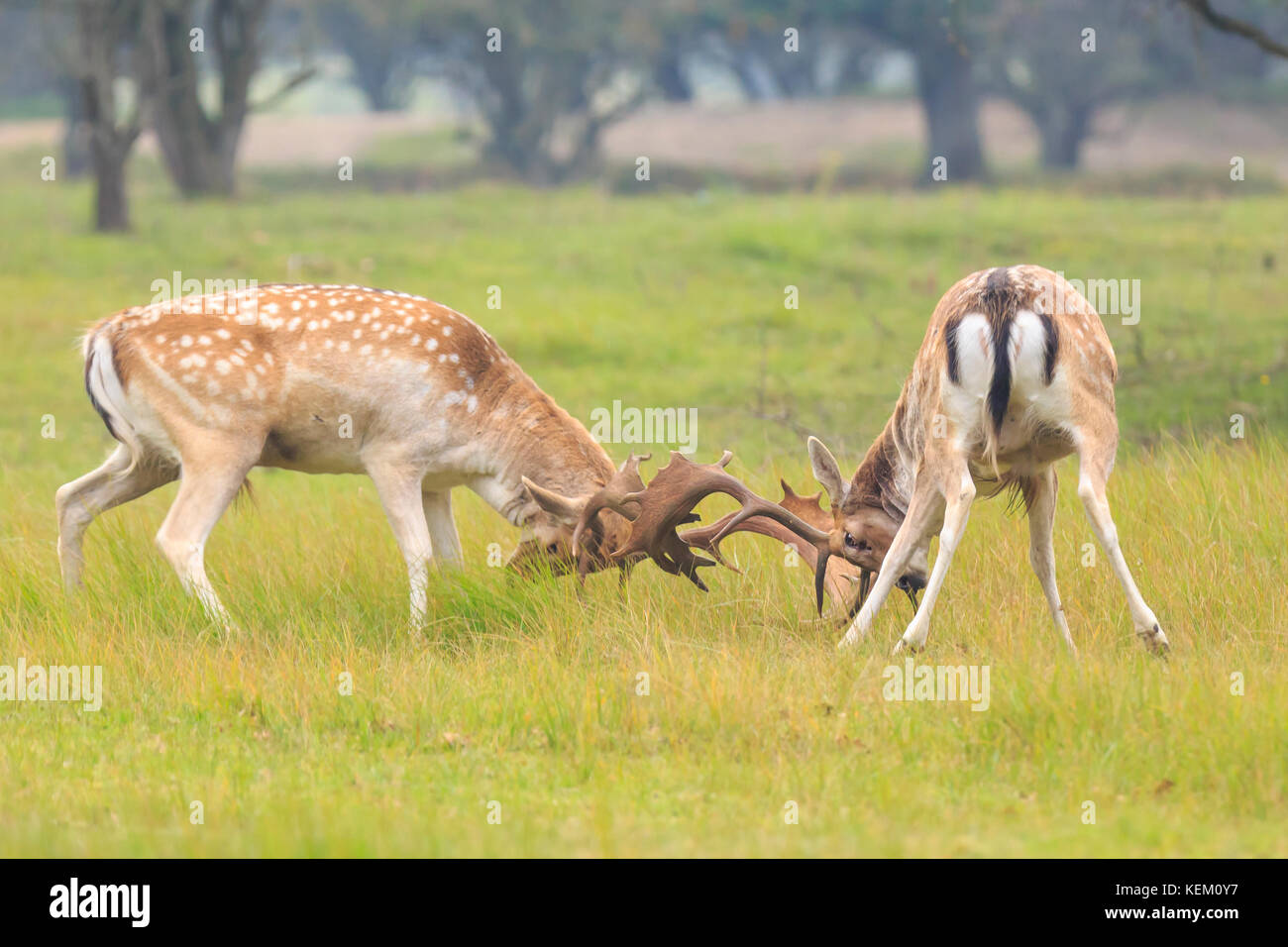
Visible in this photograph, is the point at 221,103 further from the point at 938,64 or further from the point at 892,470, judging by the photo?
the point at 892,470

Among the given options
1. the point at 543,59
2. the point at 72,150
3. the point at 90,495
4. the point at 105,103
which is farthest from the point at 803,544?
the point at 72,150

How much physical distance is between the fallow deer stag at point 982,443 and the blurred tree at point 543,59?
31787 millimetres

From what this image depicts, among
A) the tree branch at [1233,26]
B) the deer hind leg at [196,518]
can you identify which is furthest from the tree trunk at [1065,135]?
the deer hind leg at [196,518]

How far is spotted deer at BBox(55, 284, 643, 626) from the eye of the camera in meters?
7.62

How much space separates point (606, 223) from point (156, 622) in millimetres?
17385

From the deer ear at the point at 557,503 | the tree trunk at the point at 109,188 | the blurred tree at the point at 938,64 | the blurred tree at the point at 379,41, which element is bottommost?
the deer ear at the point at 557,503

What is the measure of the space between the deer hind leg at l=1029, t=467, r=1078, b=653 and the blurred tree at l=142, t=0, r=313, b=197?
20564 mm

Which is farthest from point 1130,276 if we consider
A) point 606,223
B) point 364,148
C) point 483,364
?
point 364,148

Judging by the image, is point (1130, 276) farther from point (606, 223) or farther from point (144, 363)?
point (144, 363)

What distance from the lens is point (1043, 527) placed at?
23.6ft

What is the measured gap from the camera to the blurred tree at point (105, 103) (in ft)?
71.7

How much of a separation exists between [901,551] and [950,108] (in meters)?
34.0

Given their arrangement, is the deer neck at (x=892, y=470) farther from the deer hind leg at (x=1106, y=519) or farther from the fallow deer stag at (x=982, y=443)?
the deer hind leg at (x=1106, y=519)

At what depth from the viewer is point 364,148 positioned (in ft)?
149
